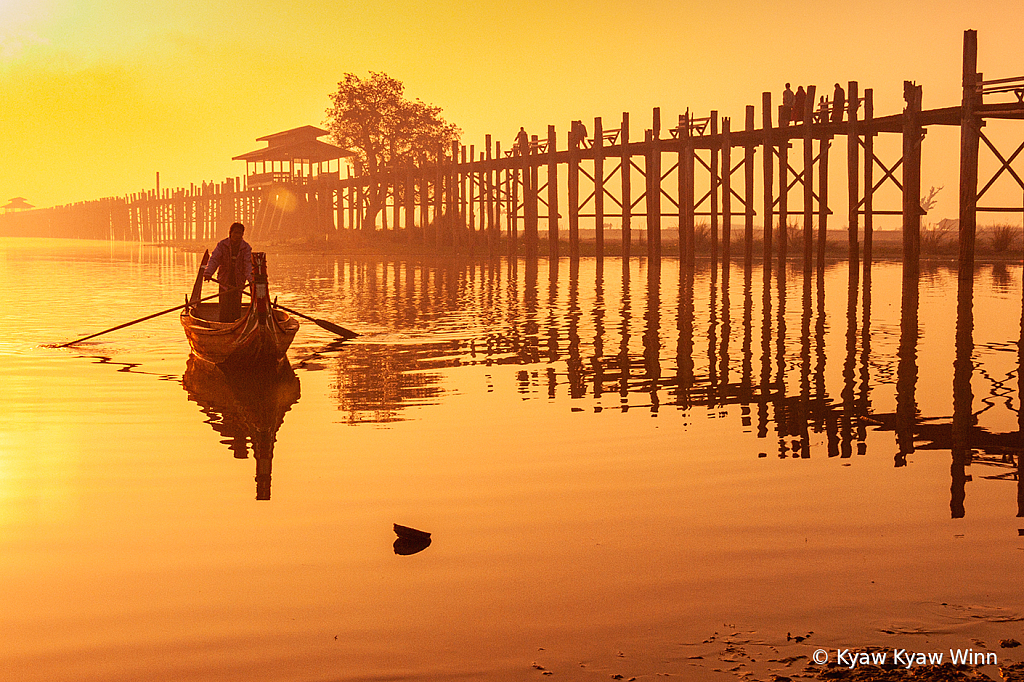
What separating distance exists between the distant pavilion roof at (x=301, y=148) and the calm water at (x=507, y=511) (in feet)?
177

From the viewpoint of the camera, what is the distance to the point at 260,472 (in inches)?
320

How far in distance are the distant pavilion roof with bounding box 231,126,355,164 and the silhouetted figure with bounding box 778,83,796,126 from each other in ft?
138

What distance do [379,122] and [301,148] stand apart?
19.5 ft

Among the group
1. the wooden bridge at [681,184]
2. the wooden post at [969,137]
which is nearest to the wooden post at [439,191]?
the wooden bridge at [681,184]

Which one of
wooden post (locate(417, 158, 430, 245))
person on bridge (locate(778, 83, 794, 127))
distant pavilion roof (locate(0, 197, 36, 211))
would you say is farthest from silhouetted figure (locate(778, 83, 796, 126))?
distant pavilion roof (locate(0, 197, 36, 211))

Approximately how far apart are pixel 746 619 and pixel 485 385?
774 cm

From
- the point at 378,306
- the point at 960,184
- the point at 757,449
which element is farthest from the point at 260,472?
the point at 960,184

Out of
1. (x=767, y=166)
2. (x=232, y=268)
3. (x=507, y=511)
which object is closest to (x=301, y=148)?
(x=767, y=166)

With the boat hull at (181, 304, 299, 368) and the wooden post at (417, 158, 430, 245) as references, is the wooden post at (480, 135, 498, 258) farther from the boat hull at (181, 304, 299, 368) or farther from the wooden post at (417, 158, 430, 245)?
the boat hull at (181, 304, 299, 368)

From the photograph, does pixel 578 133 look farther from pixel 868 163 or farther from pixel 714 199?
pixel 868 163

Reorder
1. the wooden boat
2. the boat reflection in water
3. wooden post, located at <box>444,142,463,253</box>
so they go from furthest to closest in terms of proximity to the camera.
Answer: wooden post, located at <box>444,142,463,253</box>, the wooden boat, the boat reflection in water

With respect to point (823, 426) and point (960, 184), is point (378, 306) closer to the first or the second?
point (960, 184)

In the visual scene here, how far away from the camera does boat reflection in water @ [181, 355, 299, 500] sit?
9047 mm

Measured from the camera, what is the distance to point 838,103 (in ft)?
96.8
